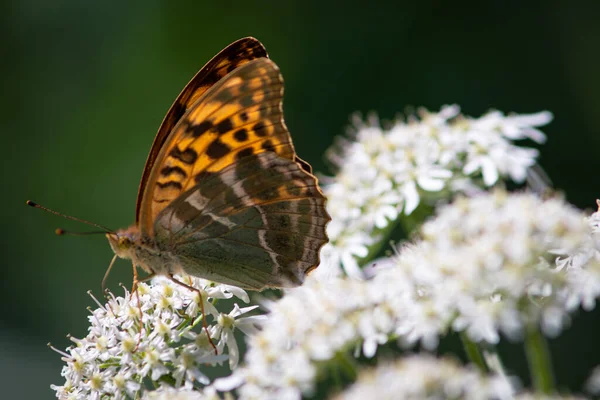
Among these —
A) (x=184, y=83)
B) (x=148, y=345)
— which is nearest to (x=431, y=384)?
(x=148, y=345)

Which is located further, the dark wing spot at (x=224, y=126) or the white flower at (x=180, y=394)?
the dark wing spot at (x=224, y=126)

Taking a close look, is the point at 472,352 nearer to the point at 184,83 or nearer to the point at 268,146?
the point at 268,146

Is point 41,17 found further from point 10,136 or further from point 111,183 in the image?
point 111,183

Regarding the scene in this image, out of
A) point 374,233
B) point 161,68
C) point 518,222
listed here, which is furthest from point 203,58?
point 518,222

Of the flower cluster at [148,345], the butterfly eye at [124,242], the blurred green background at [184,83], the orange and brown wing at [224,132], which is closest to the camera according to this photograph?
the flower cluster at [148,345]

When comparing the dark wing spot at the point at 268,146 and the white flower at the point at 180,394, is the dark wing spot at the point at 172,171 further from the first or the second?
the white flower at the point at 180,394

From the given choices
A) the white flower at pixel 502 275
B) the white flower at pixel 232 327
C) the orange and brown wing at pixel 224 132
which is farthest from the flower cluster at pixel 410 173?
the white flower at pixel 502 275
